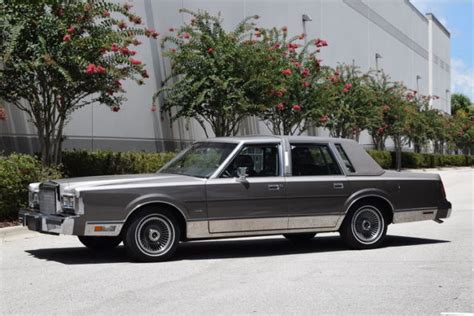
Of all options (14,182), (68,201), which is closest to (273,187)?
(68,201)

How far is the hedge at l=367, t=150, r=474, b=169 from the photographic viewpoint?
40.8 metres

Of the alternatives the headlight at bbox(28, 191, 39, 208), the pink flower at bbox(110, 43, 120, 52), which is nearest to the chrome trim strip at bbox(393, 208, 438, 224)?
the headlight at bbox(28, 191, 39, 208)

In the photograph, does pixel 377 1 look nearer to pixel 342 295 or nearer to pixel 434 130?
pixel 434 130

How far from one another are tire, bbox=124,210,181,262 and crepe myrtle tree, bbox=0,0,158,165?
18.1ft

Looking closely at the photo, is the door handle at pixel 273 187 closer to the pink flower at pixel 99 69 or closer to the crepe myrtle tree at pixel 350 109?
the pink flower at pixel 99 69

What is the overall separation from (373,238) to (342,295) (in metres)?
3.34

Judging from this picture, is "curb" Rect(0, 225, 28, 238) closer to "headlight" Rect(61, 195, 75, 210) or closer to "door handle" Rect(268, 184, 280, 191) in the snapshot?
"headlight" Rect(61, 195, 75, 210)

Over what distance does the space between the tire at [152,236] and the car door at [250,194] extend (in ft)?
1.71

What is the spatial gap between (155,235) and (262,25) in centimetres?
2233

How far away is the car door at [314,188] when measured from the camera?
9.49 metres

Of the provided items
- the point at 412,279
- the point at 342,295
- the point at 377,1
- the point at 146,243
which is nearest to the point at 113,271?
the point at 146,243

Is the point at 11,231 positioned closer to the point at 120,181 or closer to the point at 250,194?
the point at 120,181

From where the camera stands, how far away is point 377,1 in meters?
47.7

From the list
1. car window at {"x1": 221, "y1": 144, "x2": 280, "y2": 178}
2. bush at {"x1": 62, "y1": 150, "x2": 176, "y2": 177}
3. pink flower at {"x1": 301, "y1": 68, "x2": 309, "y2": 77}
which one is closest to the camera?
car window at {"x1": 221, "y1": 144, "x2": 280, "y2": 178}
